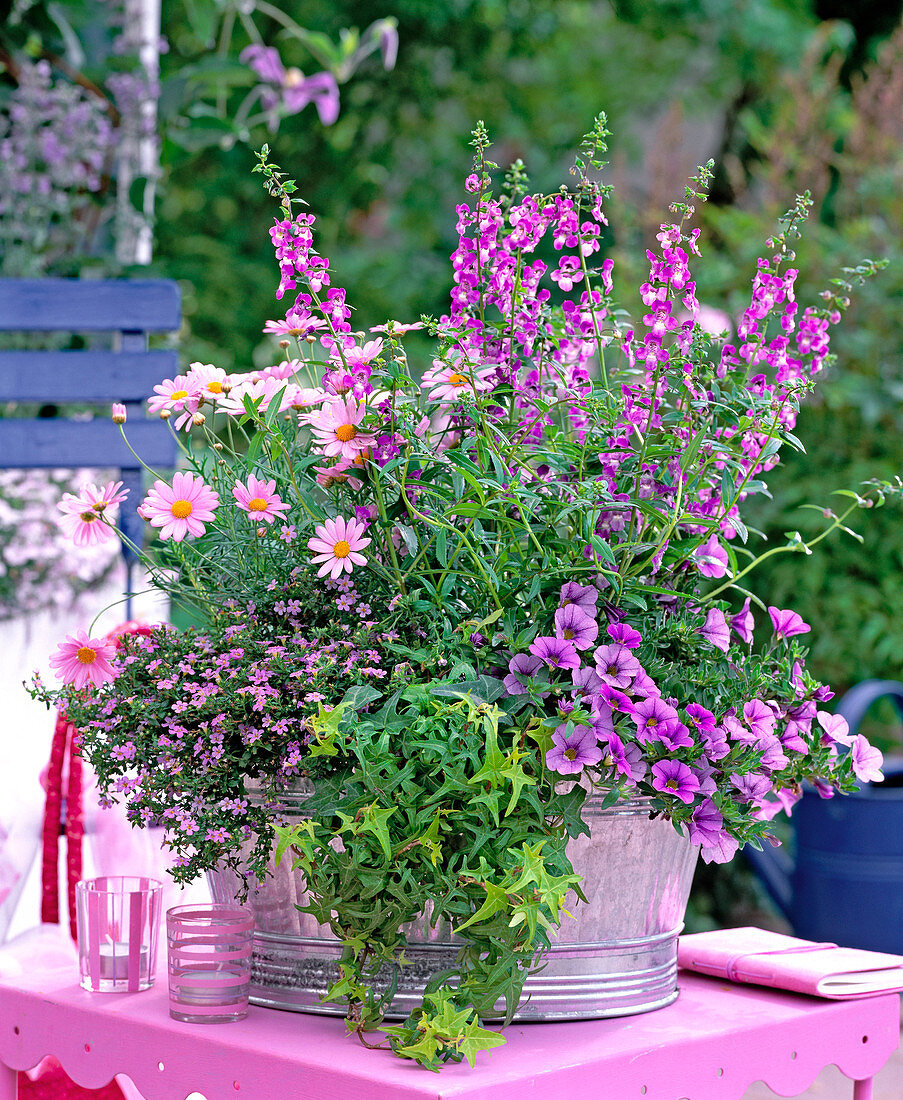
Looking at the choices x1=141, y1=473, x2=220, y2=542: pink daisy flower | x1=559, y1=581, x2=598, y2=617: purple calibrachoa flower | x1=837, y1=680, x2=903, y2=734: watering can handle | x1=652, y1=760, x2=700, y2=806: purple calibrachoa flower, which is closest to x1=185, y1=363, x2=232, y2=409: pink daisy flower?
x1=141, y1=473, x2=220, y2=542: pink daisy flower

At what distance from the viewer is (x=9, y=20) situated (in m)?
2.64

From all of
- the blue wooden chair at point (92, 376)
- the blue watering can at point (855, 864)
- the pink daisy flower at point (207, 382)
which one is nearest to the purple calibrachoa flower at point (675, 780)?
the pink daisy flower at point (207, 382)

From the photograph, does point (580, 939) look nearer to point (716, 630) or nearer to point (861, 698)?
point (716, 630)

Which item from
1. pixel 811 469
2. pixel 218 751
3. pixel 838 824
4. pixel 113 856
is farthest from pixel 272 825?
pixel 811 469

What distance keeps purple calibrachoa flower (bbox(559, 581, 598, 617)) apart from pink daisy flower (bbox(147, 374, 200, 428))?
1.03 ft

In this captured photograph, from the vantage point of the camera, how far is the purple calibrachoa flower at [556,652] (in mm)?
852

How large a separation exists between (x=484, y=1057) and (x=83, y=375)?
1.44 m

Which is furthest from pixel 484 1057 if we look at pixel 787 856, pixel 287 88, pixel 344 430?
pixel 287 88

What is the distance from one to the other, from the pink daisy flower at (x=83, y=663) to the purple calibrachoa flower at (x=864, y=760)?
22.5 inches

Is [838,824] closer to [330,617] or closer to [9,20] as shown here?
[330,617]

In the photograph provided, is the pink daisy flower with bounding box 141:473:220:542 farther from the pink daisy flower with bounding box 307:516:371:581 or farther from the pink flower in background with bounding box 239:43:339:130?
the pink flower in background with bounding box 239:43:339:130

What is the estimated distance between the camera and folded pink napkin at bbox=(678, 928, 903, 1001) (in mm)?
1007

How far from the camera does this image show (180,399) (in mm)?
967

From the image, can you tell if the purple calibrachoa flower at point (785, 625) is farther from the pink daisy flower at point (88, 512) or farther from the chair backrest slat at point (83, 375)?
the chair backrest slat at point (83, 375)
